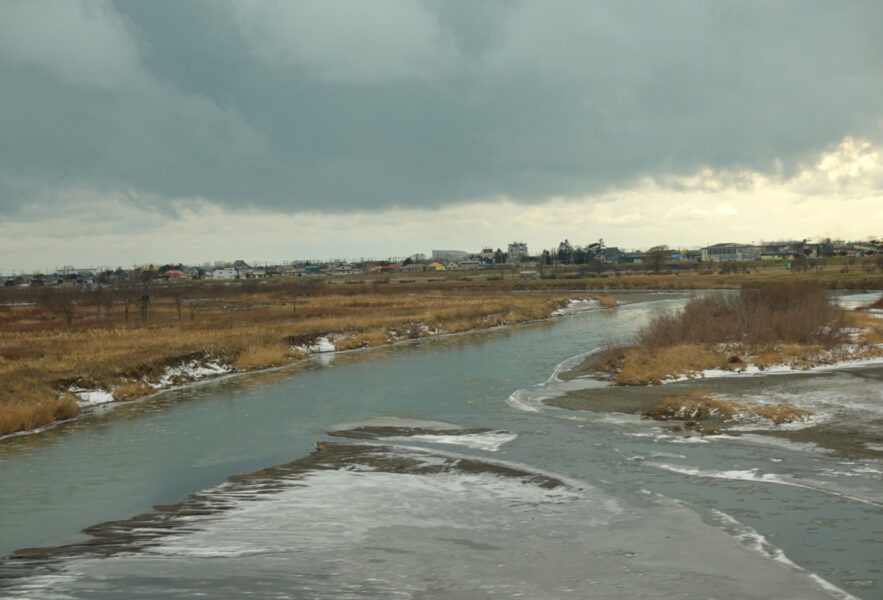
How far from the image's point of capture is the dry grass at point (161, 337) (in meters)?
29.7

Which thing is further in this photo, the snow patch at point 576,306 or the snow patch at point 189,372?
the snow patch at point 576,306

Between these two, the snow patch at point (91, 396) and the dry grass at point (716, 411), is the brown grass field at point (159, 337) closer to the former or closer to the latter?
the snow patch at point (91, 396)

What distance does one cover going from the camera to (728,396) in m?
26.1

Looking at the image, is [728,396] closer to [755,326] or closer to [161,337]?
[755,326]

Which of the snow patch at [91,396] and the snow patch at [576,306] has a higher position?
the snow patch at [576,306]

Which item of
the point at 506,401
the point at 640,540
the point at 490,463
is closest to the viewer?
the point at 640,540

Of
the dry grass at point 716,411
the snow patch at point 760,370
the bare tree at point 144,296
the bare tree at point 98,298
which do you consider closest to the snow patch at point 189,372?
the bare tree at point 144,296

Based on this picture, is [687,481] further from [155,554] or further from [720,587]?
[155,554]

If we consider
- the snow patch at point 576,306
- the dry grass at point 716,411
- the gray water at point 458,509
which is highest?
the snow patch at point 576,306

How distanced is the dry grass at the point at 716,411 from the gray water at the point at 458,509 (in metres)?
1.41

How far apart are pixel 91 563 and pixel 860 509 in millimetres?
15166

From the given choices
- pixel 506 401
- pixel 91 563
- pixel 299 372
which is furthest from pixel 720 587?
pixel 299 372

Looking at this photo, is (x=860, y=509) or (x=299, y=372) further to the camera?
(x=299, y=372)

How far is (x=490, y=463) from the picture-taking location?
19.6m
